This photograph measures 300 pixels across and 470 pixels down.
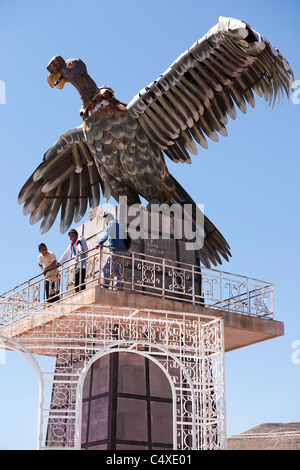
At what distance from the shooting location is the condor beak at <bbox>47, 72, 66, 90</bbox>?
14.4 metres

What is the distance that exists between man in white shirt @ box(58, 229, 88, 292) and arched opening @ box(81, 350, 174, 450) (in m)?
1.60

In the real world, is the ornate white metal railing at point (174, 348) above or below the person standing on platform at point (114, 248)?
below

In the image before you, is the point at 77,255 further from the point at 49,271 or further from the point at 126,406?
the point at 126,406

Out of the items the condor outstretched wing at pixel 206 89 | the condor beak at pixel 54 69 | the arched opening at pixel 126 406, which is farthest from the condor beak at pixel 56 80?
the arched opening at pixel 126 406

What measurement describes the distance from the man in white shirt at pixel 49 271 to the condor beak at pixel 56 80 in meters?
3.28

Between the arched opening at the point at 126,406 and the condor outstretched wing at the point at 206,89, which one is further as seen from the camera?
the condor outstretched wing at the point at 206,89

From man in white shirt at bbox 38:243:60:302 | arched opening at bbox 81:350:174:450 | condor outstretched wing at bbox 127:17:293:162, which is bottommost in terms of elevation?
arched opening at bbox 81:350:174:450

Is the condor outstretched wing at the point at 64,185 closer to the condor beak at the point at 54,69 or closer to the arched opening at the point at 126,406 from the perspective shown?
the condor beak at the point at 54,69

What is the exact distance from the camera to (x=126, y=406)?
12.8 m

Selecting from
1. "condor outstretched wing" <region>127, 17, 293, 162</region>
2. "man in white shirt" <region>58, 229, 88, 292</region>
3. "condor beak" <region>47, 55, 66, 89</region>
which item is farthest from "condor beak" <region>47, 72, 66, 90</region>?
"man in white shirt" <region>58, 229, 88, 292</region>

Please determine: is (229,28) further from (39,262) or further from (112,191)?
(39,262)

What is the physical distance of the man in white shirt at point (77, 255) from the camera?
12.6 m

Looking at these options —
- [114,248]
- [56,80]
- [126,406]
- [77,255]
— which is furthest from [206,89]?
[126,406]

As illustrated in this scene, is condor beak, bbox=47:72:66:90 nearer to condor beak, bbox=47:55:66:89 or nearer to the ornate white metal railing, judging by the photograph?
condor beak, bbox=47:55:66:89
